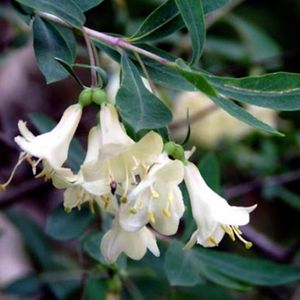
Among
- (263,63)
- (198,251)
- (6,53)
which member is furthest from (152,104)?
(263,63)

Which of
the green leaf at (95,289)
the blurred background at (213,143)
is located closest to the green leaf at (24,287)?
the blurred background at (213,143)

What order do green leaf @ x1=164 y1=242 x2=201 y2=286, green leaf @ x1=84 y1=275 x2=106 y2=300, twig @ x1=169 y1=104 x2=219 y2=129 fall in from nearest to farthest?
1. green leaf @ x1=164 y1=242 x2=201 y2=286
2. green leaf @ x1=84 y1=275 x2=106 y2=300
3. twig @ x1=169 y1=104 x2=219 y2=129

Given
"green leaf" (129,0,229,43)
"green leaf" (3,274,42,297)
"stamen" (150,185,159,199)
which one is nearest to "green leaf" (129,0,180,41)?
"green leaf" (129,0,229,43)

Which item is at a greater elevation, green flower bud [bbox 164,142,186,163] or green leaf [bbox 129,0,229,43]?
green leaf [bbox 129,0,229,43]

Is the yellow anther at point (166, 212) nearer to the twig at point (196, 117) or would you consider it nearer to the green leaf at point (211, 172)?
the green leaf at point (211, 172)

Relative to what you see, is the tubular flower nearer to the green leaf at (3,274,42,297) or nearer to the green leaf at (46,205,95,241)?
the green leaf at (46,205,95,241)

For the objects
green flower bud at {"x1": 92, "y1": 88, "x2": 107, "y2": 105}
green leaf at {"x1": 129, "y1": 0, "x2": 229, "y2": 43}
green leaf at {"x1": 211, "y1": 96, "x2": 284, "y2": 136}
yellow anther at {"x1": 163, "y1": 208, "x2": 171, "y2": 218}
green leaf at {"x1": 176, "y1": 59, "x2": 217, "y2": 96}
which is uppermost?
green leaf at {"x1": 176, "y1": 59, "x2": 217, "y2": 96}

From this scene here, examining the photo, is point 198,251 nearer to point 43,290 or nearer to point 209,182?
point 209,182
